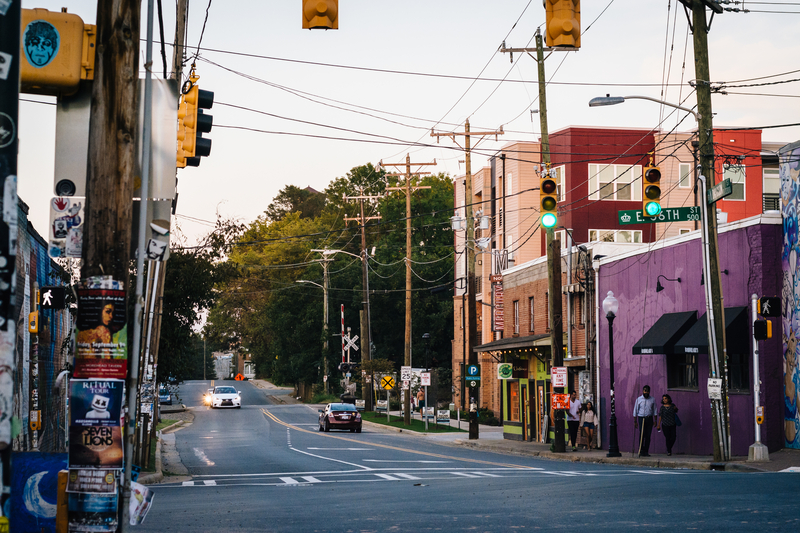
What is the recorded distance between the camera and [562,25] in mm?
11016

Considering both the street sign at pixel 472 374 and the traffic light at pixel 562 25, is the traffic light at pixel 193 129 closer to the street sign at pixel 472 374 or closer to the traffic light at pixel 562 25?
the traffic light at pixel 562 25

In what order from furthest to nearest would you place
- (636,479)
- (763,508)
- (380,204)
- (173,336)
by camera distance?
(380,204)
(173,336)
(636,479)
(763,508)

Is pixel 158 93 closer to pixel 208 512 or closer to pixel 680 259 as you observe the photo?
pixel 208 512

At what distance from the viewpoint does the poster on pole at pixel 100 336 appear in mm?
6711

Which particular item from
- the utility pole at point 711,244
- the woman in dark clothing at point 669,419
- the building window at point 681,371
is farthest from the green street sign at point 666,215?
the building window at point 681,371

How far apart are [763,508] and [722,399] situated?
1094 centimetres

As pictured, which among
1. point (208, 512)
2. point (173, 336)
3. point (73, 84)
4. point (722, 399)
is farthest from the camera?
point (173, 336)

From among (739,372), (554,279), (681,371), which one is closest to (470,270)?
(554,279)

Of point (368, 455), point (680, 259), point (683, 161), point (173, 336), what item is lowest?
point (368, 455)

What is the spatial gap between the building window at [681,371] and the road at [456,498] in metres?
5.18

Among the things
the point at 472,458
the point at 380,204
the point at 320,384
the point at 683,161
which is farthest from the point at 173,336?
the point at 380,204

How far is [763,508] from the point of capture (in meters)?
11.1

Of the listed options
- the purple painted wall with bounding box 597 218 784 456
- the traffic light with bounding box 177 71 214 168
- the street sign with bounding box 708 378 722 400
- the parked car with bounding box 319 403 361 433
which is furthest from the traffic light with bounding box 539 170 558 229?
the parked car with bounding box 319 403 361 433

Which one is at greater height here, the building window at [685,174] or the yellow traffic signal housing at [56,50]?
the building window at [685,174]
